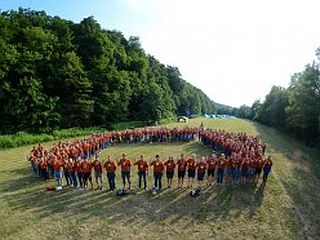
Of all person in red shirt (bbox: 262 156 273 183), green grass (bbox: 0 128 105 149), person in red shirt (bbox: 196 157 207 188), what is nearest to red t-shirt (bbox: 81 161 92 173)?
person in red shirt (bbox: 196 157 207 188)

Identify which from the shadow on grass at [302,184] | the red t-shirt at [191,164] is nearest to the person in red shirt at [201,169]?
the red t-shirt at [191,164]

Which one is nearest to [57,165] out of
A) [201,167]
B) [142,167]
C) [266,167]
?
[142,167]

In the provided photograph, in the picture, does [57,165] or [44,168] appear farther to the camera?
[44,168]

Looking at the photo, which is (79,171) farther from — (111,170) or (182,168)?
(182,168)

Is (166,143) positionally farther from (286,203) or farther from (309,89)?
(286,203)

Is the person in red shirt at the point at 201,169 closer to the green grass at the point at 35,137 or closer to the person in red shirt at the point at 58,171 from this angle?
the person in red shirt at the point at 58,171

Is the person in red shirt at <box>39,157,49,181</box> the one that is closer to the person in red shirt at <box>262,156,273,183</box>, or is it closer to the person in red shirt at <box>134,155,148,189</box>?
the person in red shirt at <box>134,155,148,189</box>

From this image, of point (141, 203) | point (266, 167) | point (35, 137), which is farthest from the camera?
point (35, 137)
